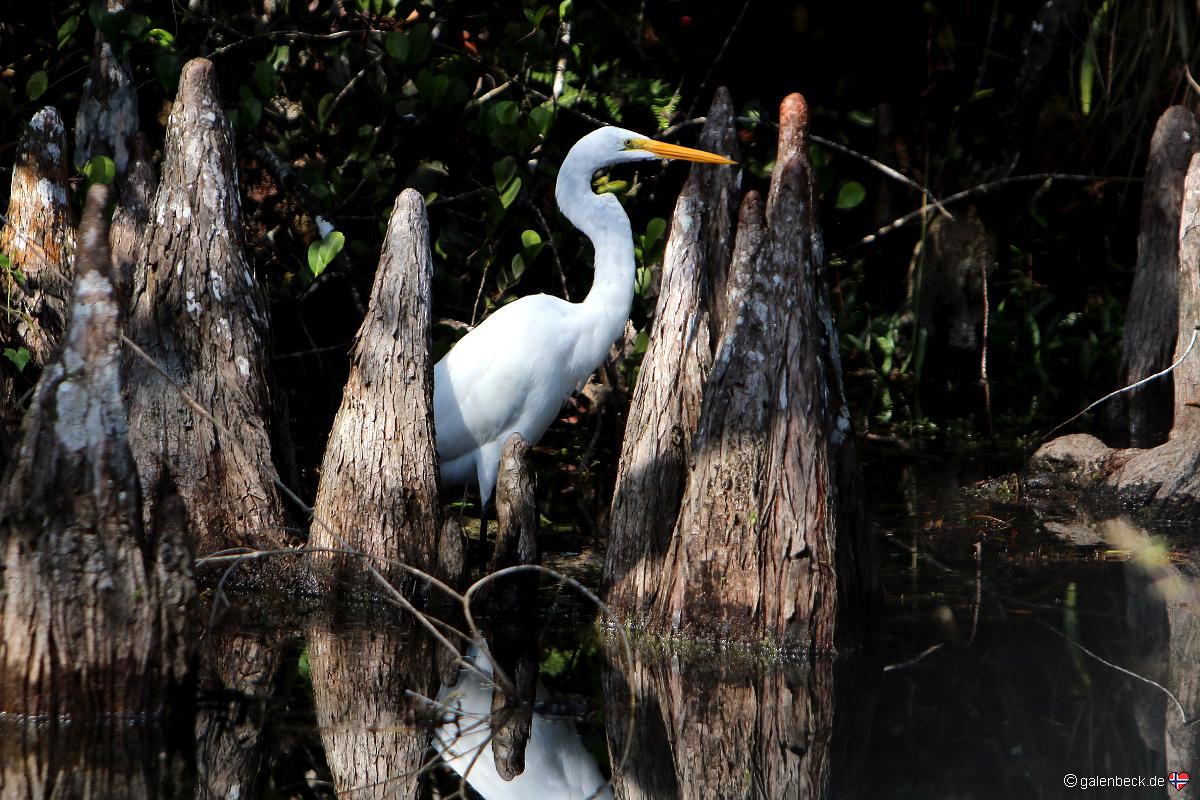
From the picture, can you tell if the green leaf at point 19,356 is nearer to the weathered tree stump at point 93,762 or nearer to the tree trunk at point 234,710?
the tree trunk at point 234,710

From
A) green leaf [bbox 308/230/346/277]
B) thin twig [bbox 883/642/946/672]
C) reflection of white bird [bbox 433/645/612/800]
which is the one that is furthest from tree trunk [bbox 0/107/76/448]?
thin twig [bbox 883/642/946/672]

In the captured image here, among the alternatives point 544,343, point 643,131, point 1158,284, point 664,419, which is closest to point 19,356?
point 544,343

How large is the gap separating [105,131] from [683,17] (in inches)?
140

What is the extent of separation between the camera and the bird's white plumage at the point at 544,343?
18.8 feet

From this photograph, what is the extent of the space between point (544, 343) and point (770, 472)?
1.64 metres

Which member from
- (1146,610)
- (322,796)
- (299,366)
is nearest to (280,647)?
(322,796)

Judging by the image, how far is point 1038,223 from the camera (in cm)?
887

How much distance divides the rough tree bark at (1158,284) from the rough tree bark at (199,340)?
442 centimetres

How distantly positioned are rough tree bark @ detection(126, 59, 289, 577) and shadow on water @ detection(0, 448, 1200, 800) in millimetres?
472

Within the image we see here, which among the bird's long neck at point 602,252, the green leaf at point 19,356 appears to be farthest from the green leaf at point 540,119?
the green leaf at point 19,356

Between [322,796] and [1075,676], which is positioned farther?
[1075,676]

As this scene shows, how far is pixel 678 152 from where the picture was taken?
18.2ft

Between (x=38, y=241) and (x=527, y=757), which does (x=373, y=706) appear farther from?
(x=38, y=241)

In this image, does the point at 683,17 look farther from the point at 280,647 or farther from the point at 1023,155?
the point at 280,647
